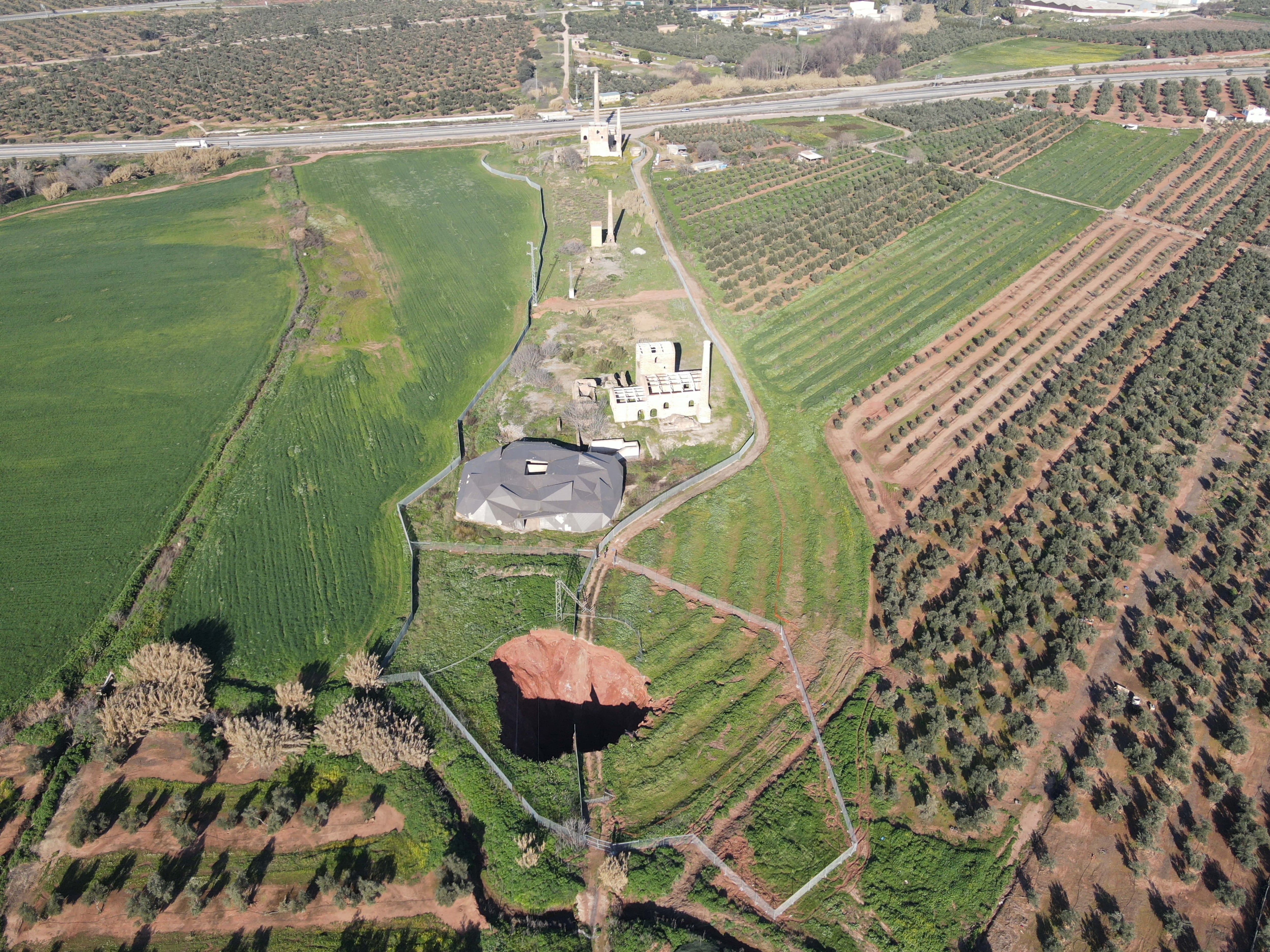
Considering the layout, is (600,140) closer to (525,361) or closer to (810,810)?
(525,361)

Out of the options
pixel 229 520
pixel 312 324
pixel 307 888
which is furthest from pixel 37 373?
pixel 307 888

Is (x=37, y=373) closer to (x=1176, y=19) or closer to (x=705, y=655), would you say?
(x=705, y=655)

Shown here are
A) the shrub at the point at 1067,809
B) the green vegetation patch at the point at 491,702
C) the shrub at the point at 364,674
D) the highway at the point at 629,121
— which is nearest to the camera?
the green vegetation patch at the point at 491,702

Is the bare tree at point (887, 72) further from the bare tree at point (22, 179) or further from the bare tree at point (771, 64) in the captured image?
the bare tree at point (22, 179)

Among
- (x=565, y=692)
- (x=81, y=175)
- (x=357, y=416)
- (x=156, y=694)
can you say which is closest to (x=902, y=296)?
(x=357, y=416)

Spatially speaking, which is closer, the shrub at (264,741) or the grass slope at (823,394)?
the shrub at (264,741)

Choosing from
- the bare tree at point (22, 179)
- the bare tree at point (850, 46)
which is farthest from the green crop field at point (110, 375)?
the bare tree at point (850, 46)
